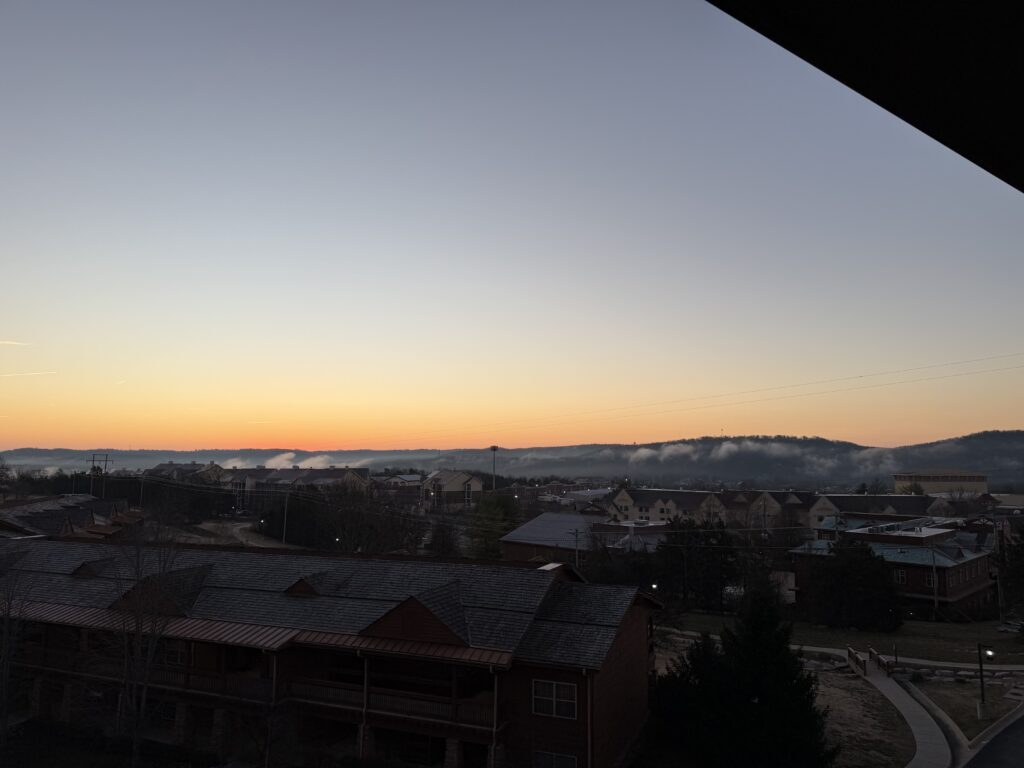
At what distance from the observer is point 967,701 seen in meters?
31.5

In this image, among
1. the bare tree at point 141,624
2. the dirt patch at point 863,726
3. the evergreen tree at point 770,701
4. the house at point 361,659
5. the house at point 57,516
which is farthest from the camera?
the house at point 57,516

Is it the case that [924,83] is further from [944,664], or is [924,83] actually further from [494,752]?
[944,664]

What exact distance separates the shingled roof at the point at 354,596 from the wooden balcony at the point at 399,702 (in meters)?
1.87

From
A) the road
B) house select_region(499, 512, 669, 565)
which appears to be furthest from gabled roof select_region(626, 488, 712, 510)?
the road

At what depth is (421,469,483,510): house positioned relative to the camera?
119062mm

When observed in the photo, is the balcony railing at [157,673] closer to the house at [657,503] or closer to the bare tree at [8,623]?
the bare tree at [8,623]

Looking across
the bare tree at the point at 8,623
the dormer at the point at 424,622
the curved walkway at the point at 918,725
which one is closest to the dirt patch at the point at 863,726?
the curved walkway at the point at 918,725

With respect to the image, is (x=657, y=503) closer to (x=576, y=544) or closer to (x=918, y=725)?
(x=576, y=544)

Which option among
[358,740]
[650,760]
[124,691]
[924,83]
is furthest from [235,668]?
[924,83]

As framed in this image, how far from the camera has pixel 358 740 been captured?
23453mm

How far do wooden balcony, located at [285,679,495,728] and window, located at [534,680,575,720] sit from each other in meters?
1.53

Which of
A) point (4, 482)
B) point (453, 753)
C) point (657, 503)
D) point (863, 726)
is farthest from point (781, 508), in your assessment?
point (4, 482)

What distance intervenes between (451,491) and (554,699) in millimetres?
101928

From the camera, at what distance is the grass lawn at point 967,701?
93.0 ft
